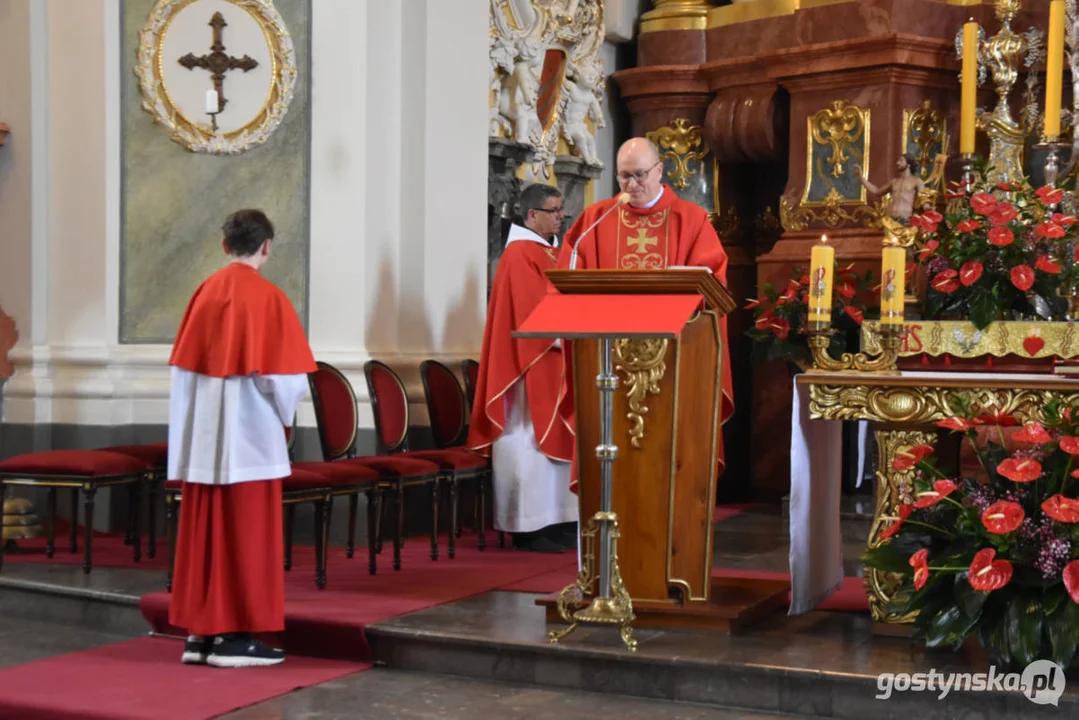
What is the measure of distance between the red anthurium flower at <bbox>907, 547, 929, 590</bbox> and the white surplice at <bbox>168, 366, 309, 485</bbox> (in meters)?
2.08

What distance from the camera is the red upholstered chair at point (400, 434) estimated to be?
673cm

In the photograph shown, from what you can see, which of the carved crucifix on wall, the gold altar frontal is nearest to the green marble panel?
the carved crucifix on wall

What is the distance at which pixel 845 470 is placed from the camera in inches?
345

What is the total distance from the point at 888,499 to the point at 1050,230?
1428mm

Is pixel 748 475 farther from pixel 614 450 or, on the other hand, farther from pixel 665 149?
pixel 614 450

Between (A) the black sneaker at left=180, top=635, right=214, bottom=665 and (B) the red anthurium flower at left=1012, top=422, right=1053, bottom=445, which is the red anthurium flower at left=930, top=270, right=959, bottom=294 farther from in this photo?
(A) the black sneaker at left=180, top=635, right=214, bottom=665

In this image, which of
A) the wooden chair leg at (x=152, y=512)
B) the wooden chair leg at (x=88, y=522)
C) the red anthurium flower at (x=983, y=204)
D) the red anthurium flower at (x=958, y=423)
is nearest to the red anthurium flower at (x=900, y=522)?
the red anthurium flower at (x=958, y=423)

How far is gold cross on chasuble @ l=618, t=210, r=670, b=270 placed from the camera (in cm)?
554

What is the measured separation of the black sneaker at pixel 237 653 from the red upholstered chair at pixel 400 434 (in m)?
1.77

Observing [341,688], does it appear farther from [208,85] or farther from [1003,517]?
[208,85]

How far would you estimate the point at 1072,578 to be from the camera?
13.4 ft

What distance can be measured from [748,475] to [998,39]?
3.21 metres

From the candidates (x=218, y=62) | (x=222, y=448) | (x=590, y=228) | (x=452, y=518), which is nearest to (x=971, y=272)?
(x=590, y=228)

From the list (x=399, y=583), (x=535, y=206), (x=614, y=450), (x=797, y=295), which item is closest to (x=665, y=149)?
(x=797, y=295)
